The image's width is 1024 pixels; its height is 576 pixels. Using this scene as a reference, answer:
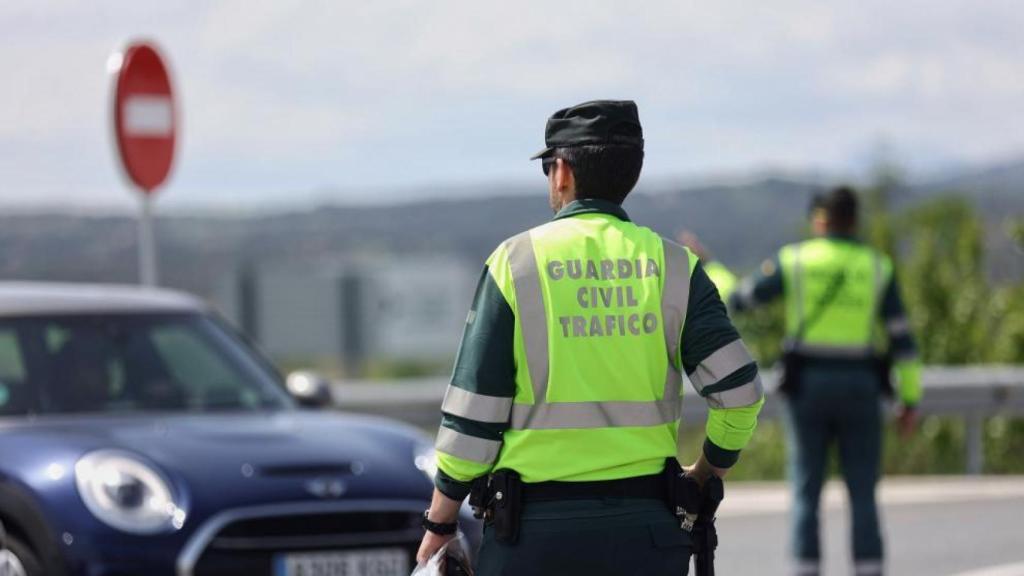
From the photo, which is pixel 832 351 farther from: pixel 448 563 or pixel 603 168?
pixel 448 563

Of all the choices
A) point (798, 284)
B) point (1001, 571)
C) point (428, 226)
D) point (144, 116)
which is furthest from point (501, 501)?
point (428, 226)

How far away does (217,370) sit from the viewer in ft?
29.3

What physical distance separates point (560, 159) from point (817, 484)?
486cm

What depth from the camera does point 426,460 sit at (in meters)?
8.03

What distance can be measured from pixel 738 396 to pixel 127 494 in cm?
299

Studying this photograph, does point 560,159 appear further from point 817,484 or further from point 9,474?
point 817,484

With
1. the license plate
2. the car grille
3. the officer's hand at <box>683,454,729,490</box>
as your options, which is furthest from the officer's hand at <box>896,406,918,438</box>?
the officer's hand at <box>683,454,729,490</box>

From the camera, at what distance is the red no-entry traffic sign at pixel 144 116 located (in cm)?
1226

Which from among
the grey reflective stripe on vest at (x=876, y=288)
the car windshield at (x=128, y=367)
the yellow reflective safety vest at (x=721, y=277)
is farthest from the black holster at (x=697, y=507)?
the grey reflective stripe on vest at (x=876, y=288)

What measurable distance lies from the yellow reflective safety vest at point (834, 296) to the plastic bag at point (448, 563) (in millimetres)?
4853

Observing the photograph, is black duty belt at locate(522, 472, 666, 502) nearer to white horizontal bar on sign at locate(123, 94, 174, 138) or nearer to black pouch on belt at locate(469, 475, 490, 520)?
black pouch on belt at locate(469, 475, 490, 520)

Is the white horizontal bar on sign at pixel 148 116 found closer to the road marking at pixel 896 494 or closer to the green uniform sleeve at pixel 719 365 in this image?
the road marking at pixel 896 494

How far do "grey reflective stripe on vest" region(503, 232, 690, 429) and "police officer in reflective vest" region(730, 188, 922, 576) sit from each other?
15.3 feet

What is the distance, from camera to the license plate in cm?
728
